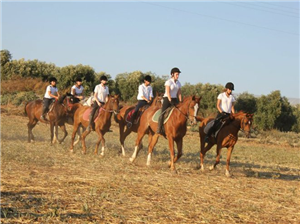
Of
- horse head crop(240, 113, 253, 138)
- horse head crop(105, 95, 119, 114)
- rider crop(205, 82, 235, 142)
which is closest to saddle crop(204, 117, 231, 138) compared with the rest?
rider crop(205, 82, 235, 142)

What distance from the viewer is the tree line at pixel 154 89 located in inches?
1677

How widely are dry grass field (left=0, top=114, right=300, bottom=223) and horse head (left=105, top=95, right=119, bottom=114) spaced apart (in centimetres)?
162

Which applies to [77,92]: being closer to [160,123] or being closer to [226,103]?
[160,123]

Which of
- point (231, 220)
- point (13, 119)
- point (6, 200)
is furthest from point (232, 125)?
point (13, 119)

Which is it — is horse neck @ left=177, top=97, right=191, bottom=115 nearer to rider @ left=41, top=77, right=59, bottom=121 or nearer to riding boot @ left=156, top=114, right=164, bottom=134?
riding boot @ left=156, top=114, right=164, bottom=134

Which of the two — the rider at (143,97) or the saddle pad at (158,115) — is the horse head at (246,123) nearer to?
the saddle pad at (158,115)

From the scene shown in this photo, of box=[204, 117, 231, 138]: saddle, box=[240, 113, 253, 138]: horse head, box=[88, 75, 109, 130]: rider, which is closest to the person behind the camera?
box=[240, 113, 253, 138]: horse head

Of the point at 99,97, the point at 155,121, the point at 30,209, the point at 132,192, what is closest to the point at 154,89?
the point at 99,97

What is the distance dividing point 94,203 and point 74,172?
3986 millimetres

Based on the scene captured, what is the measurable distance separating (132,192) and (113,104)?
715 centimetres

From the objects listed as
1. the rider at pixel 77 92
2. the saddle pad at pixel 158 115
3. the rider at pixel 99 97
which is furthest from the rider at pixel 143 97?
the rider at pixel 77 92

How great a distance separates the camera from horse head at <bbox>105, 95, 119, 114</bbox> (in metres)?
17.2

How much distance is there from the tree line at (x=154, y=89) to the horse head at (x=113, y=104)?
75.0ft

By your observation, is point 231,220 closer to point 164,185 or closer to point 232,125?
point 164,185
